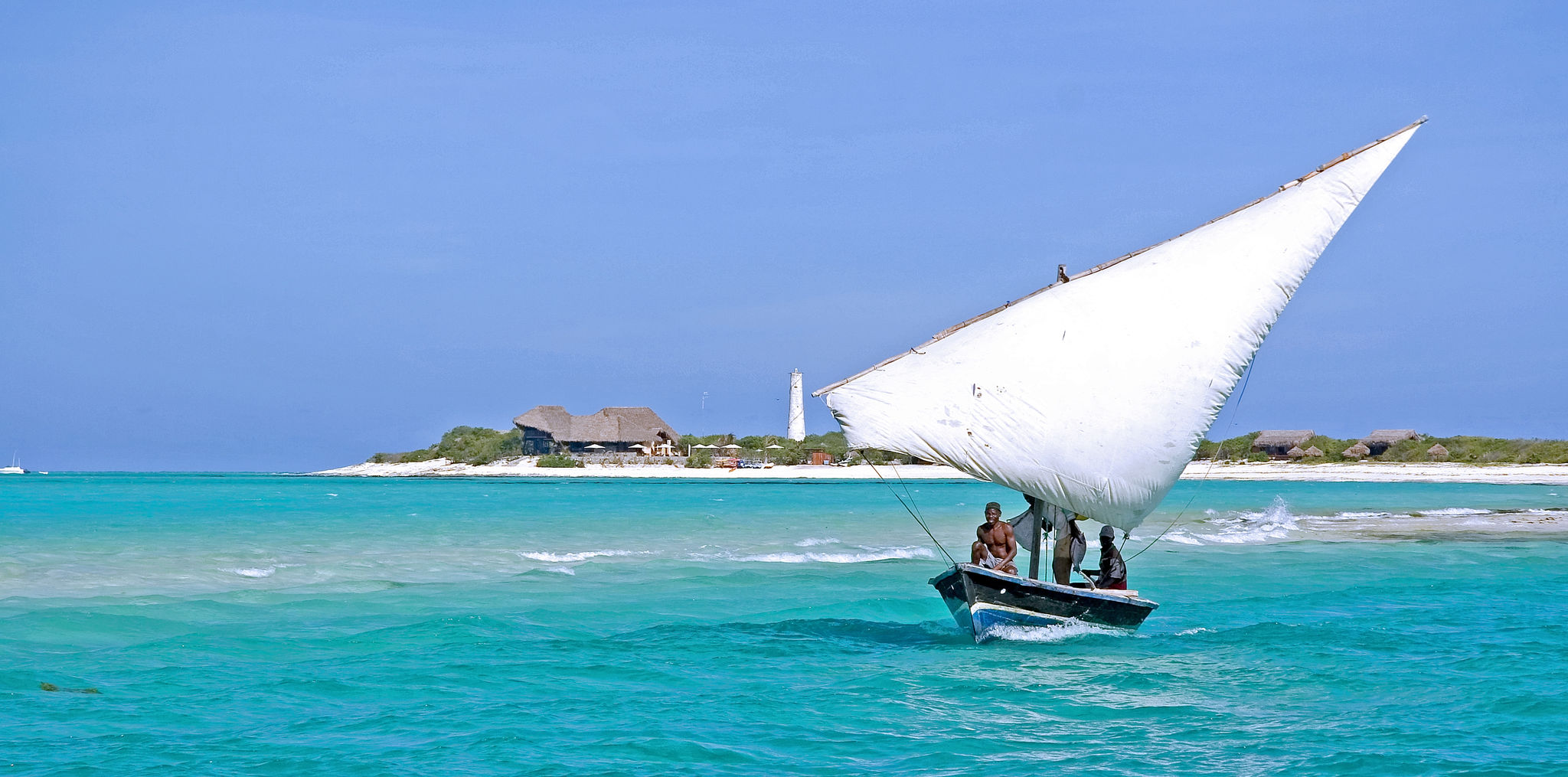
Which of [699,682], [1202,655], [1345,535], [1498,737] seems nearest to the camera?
[1498,737]

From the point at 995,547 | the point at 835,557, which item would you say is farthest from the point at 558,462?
the point at 995,547

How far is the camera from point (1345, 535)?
31922mm

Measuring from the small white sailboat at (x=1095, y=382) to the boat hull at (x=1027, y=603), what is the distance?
0.02 meters

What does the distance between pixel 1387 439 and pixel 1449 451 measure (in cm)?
408

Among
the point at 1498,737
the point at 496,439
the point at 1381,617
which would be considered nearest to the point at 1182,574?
the point at 1381,617

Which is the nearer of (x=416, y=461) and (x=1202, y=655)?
(x=1202, y=655)

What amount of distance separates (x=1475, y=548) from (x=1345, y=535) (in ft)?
15.4

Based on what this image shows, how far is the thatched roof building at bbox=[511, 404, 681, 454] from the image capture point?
98.4 m

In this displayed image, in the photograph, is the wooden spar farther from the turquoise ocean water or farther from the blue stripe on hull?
the turquoise ocean water

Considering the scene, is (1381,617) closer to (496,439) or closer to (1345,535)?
(1345,535)

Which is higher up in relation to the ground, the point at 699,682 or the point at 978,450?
the point at 978,450

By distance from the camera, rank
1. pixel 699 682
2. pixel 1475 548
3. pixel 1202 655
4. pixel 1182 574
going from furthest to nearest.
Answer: pixel 1475 548 < pixel 1182 574 < pixel 1202 655 < pixel 699 682

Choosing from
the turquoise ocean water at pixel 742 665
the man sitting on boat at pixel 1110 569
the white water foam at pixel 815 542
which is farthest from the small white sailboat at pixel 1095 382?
the white water foam at pixel 815 542

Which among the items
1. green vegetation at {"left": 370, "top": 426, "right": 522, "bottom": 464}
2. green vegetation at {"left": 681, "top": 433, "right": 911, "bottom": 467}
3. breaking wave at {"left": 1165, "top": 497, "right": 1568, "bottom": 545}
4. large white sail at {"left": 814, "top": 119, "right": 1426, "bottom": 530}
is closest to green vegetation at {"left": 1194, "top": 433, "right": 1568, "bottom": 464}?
green vegetation at {"left": 681, "top": 433, "right": 911, "bottom": 467}
